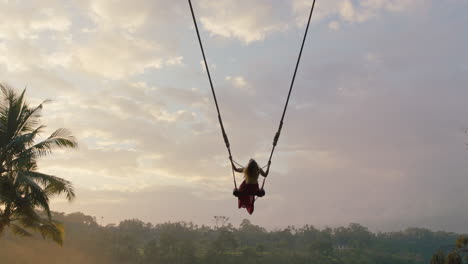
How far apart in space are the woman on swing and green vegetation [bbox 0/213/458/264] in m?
57.5

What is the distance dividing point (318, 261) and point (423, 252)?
73.0 m

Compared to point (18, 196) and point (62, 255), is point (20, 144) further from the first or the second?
point (62, 255)

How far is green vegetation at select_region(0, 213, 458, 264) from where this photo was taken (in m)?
64.9

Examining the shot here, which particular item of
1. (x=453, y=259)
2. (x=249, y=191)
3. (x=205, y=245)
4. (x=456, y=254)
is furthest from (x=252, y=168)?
(x=205, y=245)

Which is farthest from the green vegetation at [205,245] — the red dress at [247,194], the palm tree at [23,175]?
the red dress at [247,194]

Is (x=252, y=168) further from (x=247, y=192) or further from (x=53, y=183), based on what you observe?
(x=53, y=183)

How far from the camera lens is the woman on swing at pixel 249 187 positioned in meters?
8.32

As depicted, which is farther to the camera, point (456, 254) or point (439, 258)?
point (439, 258)

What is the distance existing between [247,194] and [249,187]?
0.22 meters

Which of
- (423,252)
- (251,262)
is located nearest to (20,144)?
(251,262)

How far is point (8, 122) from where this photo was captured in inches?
487

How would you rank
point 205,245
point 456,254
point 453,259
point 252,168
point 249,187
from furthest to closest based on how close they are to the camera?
point 205,245
point 456,254
point 453,259
point 249,187
point 252,168

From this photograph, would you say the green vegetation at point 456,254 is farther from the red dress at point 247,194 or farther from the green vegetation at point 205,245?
the green vegetation at point 205,245

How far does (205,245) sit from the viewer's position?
9088cm
